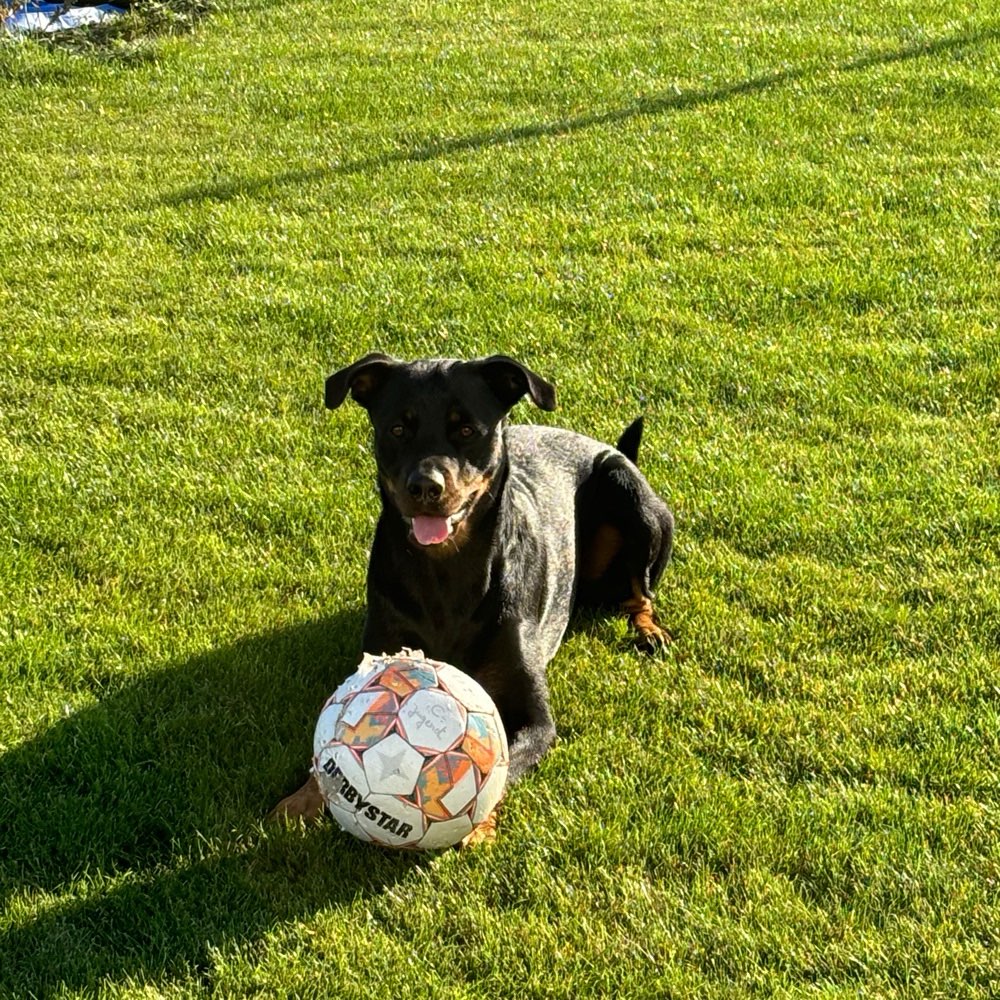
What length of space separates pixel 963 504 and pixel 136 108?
28.3 ft

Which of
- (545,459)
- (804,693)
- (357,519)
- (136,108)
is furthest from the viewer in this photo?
(136,108)

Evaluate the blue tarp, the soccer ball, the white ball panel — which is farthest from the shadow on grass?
the white ball panel

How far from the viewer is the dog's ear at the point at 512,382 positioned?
4613 mm

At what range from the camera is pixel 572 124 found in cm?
1115

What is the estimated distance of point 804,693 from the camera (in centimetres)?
487

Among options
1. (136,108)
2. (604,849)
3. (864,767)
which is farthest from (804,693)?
(136,108)

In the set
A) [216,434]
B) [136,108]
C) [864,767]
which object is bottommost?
[864,767]

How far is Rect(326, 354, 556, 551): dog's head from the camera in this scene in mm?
4406

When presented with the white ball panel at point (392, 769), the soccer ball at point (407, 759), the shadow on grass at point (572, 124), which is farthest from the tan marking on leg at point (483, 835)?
the shadow on grass at point (572, 124)

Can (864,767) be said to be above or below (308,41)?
below

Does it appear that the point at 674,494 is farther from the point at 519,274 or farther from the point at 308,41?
the point at 308,41

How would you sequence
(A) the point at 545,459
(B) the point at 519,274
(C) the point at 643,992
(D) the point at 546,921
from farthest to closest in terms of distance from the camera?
(B) the point at 519,274 → (A) the point at 545,459 → (D) the point at 546,921 → (C) the point at 643,992

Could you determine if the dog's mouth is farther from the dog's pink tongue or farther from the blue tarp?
the blue tarp

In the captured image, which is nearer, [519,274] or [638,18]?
[519,274]
